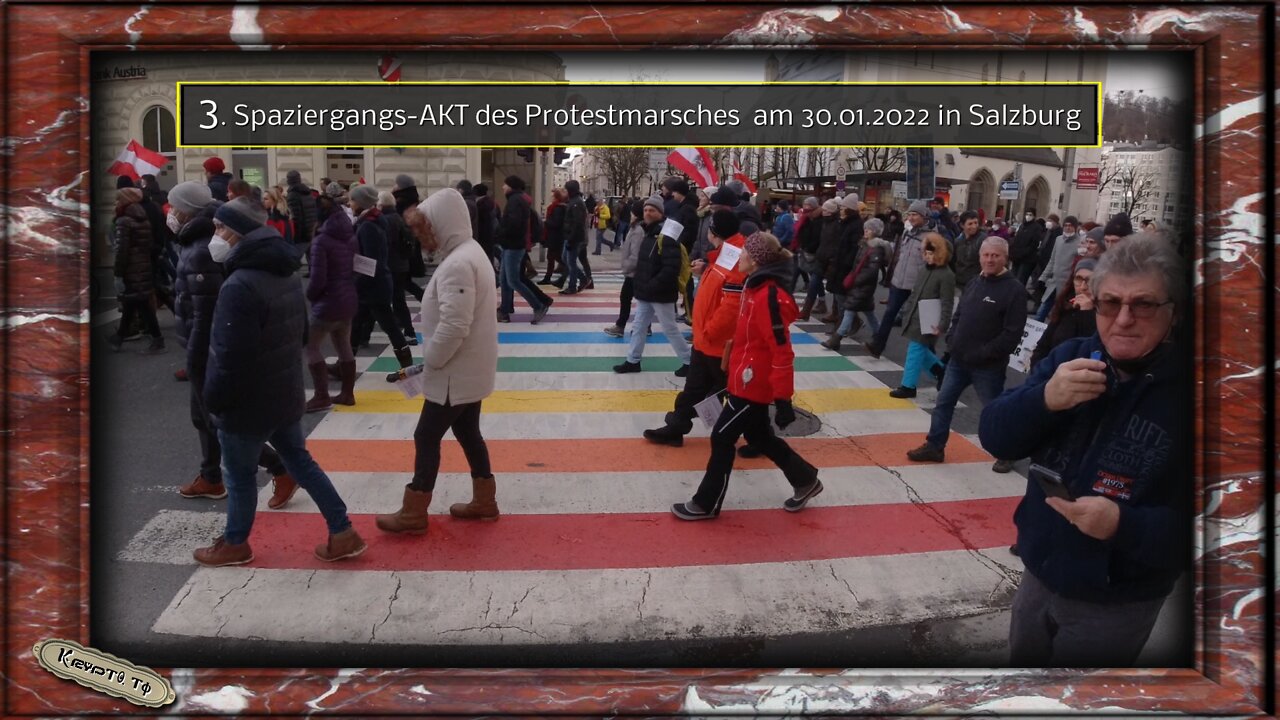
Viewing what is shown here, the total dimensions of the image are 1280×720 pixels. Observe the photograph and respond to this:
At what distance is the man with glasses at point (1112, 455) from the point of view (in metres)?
1.98

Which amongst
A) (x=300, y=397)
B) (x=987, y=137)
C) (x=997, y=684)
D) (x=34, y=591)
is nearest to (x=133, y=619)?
(x=34, y=591)

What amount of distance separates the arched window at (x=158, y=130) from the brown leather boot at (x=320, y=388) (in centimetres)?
385

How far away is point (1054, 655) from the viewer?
2215 millimetres

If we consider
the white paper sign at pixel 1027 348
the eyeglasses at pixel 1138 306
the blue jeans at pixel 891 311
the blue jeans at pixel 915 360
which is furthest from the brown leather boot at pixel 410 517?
the blue jeans at pixel 891 311

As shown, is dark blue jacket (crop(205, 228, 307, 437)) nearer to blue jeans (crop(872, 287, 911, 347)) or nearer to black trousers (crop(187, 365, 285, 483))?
black trousers (crop(187, 365, 285, 483))

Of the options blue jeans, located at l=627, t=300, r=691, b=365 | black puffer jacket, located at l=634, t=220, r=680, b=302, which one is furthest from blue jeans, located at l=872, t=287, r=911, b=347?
black puffer jacket, located at l=634, t=220, r=680, b=302

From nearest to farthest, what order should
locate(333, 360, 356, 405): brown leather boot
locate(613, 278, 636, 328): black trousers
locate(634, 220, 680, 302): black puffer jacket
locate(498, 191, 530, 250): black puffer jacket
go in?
locate(333, 360, 356, 405): brown leather boot, locate(634, 220, 680, 302): black puffer jacket, locate(613, 278, 636, 328): black trousers, locate(498, 191, 530, 250): black puffer jacket

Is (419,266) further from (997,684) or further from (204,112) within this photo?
(997,684)

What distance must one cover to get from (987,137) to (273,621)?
9.62ft

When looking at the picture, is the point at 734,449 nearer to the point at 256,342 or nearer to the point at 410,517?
the point at 410,517

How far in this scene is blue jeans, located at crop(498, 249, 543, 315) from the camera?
9.47 meters

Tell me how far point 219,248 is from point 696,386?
3.16m

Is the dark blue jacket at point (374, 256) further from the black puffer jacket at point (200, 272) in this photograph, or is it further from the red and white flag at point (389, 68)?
the red and white flag at point (389, 68)

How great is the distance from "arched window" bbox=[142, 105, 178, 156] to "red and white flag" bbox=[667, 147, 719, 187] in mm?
2210
